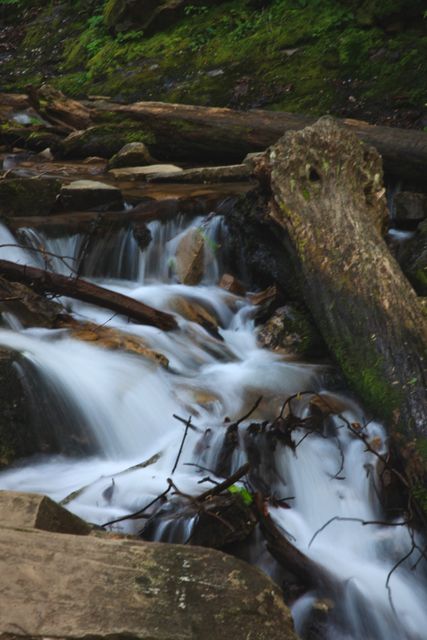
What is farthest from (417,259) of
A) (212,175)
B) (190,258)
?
(212,175)

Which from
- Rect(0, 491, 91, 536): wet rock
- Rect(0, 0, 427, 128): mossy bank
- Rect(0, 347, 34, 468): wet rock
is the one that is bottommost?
Rect(0, 347, 34, 468): wet rock

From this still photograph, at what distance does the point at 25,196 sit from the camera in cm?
681

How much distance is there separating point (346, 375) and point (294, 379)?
1.51 feet

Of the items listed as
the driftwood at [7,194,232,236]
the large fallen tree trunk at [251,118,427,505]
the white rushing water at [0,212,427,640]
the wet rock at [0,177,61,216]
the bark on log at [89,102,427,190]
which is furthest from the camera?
the bark on log at [89,102,427,190]

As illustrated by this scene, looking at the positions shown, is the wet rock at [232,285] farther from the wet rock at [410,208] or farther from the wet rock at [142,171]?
the wet rock at [142,171]

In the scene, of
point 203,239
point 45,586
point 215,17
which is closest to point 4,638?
point 45,586

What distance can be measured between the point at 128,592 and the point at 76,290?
10.8 feet

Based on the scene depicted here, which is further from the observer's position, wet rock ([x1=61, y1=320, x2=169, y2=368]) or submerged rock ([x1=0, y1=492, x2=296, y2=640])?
wet rock ([x1=61, y1=320, x2=169, y2=368])

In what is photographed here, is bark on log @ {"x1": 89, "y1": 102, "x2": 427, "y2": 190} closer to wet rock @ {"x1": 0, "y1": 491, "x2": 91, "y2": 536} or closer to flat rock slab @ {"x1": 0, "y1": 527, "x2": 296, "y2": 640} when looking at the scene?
wet rock @ {"x1": 0, "y1": 491, "x2": 91, "y2": 536}

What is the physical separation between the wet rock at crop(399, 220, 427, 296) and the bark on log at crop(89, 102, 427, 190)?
1.39 m

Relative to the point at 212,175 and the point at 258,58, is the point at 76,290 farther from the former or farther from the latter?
the point at 258,58

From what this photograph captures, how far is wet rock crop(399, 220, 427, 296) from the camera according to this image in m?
5.51

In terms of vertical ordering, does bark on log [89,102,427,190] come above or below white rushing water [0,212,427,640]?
above

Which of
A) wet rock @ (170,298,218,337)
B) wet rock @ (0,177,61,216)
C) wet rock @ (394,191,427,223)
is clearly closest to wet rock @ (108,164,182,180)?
wet rock @ (0,177,61,216)
